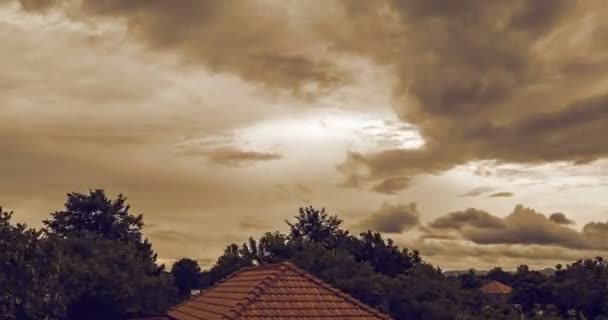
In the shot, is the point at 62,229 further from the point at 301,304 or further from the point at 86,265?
the point at 301,304

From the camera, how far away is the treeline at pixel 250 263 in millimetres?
31266

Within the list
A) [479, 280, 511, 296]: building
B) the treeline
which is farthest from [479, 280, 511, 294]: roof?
the treeline

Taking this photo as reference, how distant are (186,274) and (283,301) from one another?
228ft

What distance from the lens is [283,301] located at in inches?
930

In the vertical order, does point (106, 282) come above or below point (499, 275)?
below

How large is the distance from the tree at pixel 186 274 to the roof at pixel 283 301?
6470 centimetres

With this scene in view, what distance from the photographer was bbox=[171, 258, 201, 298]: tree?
90.2 meters

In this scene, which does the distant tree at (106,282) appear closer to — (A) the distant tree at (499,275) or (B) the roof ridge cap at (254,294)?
(B) the roof ridge cap at (254,294)

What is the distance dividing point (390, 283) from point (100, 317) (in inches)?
725

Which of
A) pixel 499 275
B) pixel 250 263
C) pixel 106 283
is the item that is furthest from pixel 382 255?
pixel 499 275

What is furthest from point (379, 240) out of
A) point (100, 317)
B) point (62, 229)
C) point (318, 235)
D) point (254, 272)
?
point (254, 272)

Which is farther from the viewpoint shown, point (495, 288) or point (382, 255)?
point (495, 288)

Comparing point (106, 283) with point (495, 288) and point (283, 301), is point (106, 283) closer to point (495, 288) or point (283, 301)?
point (283, 301)

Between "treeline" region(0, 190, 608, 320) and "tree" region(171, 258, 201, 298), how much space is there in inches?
979
